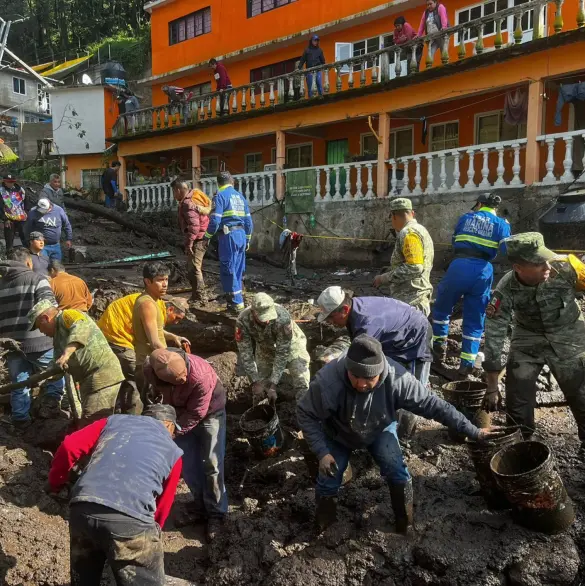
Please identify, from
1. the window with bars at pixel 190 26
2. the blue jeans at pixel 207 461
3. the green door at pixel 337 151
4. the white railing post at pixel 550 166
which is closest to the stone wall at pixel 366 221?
the white railing post at pixel 550 166

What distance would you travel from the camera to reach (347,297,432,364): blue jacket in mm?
4133

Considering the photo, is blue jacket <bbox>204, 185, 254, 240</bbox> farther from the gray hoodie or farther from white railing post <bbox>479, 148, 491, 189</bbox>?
white railing post <bbox>479, 148, 491, 189</bbox>

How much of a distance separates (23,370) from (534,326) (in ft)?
16.6

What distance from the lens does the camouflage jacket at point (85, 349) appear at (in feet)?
15.4

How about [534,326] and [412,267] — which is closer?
[534,326]

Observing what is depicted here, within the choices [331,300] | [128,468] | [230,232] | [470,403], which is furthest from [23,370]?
[470,403]

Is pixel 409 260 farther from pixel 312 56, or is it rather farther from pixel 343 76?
pixel 312 56

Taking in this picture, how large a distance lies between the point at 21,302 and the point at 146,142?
15.1 metres

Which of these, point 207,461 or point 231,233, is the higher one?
point 231,233

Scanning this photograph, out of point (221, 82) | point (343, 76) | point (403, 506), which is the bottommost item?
point (403, 506)

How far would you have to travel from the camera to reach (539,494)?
3.37m

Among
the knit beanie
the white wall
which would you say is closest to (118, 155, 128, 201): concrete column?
the white wall

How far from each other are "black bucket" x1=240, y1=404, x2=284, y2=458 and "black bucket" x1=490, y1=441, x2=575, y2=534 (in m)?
2.05

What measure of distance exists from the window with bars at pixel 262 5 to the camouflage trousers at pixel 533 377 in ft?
56.5
